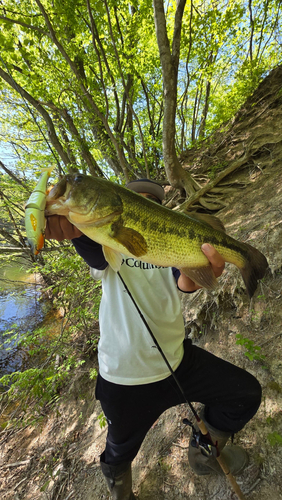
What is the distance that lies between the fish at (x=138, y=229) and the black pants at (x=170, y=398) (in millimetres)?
770

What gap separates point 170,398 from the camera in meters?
1.87

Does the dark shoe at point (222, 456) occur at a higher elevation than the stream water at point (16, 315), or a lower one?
higher

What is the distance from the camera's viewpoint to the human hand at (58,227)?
1.64 metres

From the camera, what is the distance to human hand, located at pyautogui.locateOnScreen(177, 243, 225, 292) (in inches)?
71.0

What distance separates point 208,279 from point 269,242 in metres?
1.93

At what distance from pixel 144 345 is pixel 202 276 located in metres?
0.78

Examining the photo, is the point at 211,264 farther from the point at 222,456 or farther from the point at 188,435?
the point at 188,435

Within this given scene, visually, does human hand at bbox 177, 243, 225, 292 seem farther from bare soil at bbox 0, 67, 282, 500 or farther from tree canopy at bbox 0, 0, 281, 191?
tree canopy at bbox 0, 0, 281, 191

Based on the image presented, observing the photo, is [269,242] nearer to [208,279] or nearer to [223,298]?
[223,298]

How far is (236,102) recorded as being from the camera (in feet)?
30.4

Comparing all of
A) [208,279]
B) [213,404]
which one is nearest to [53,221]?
[208,279]

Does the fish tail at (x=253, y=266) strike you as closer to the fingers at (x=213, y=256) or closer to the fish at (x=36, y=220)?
the fingers at (x=213, y=256)

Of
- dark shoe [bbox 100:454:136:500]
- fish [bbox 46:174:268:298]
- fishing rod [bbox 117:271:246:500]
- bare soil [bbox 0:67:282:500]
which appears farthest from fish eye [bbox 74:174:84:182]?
bare soil [bbox 0:67:282:500]

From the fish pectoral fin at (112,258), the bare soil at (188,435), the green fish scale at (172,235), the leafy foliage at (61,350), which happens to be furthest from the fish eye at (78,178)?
the leafy foliage at (61,350)
